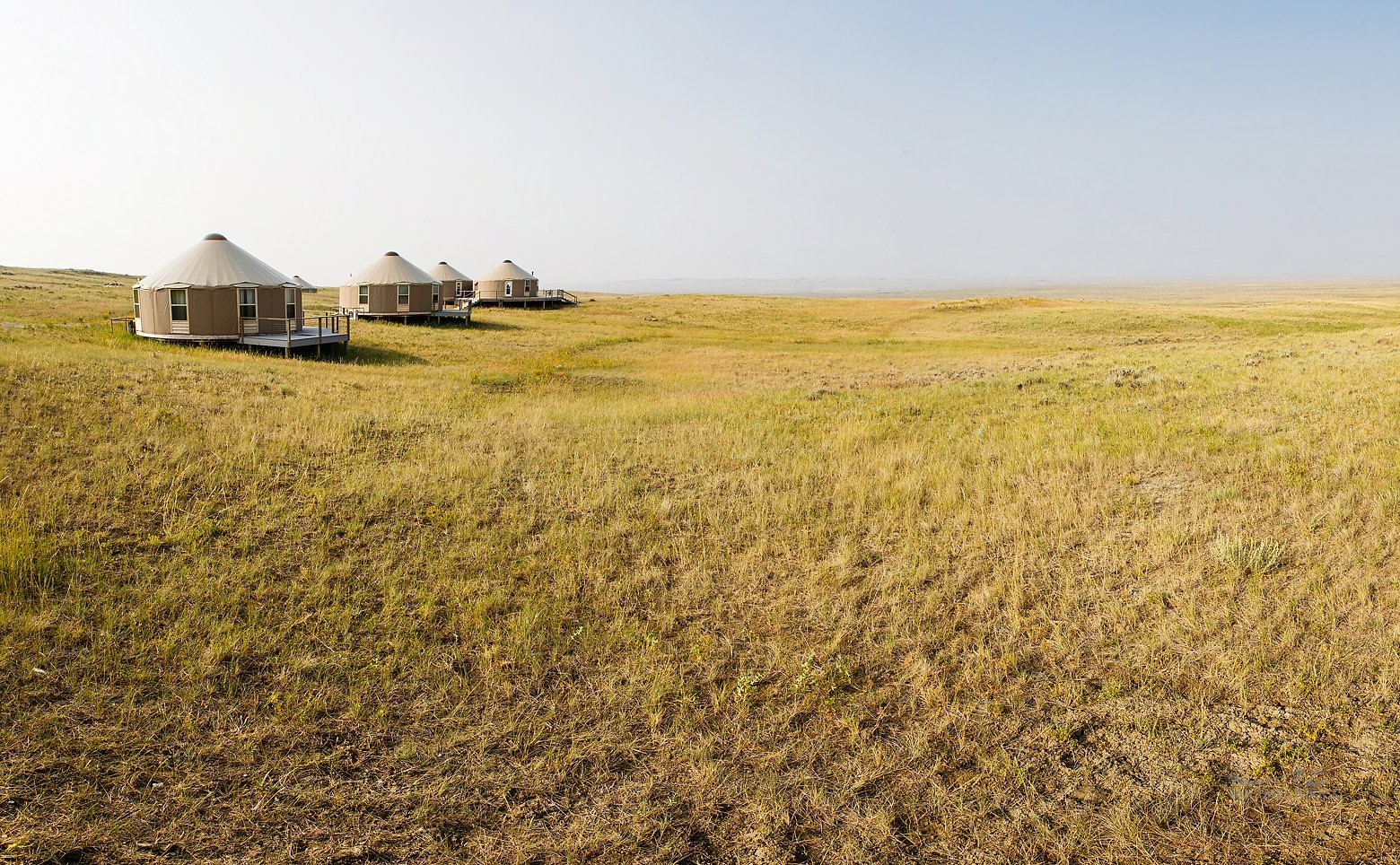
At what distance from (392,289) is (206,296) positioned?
52.2 ft

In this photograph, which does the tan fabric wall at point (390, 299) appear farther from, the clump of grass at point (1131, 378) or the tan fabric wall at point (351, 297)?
the clump of grass at point (1131, 378)

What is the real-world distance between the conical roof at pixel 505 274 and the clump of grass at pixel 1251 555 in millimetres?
57538

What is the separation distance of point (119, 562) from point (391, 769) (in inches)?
159

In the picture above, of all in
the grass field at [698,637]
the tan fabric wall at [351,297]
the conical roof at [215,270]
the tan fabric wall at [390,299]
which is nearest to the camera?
the grass field at [698,637]

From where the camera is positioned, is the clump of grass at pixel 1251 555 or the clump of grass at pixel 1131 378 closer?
the clump of grass at pixel 1251 555

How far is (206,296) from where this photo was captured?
997 inches

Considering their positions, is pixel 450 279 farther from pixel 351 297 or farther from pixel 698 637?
pixel 698 637

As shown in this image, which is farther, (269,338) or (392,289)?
(392,289)

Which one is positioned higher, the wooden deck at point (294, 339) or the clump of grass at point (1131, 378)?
the wooden deck at point (294, 339)

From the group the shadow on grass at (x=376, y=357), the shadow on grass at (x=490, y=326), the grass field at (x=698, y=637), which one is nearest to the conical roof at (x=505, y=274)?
the shadow on grass at (x=490, y=326)

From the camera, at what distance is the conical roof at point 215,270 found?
82.5 feet

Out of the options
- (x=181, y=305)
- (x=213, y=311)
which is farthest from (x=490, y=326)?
(x=181, y=305)

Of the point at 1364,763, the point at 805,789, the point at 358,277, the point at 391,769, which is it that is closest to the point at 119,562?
the point at 391,769

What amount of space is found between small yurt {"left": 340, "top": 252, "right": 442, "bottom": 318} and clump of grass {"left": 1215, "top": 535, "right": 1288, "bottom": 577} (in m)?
40.5
